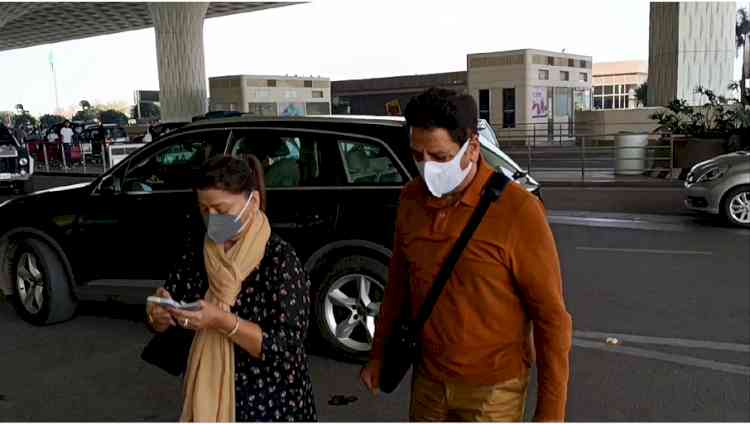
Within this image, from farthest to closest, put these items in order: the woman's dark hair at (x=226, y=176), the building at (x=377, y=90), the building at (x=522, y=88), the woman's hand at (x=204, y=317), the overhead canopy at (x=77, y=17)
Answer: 1. the building at (x=377, y=90)
2. the overhead canopy at (x=77, y=17)
3. the building at (x=522, y=88)
4. the woman's dark hair at (x=226, y=176)
5. the woman's hand at (x=204, y=317)

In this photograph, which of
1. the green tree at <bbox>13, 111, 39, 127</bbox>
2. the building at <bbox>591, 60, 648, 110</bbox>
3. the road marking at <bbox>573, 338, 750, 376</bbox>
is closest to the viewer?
the road marking at <bbox>573, 338, 750, 376</bbox>

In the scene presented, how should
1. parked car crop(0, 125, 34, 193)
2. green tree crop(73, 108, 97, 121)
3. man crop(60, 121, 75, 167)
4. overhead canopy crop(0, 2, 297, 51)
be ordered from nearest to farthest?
1. parked car crop(0, 125, 34, 193)
2. man crop(60, 121, 75, 167)
3. overhead canopy crop(0, 2, 297, 51)
4. green tree crop(73, 108, 97, 121)

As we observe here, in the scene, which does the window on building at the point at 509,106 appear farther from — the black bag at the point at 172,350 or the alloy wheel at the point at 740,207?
the black bag at the point at 172,350

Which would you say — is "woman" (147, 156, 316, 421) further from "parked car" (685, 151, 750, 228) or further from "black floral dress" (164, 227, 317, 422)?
"parked car" (685, 151, 750, 228)

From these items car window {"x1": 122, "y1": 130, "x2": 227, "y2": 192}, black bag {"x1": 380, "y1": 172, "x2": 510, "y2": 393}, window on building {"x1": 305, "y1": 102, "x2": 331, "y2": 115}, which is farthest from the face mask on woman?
window on building {"x1": 305, "y1": 102, "x2": 331, "y2": 115}

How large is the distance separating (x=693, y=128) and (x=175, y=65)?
2615 centimetres

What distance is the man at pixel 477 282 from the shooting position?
2131mm

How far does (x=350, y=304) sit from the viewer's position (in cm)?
526

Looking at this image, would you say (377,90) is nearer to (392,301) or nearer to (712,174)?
(712,174)

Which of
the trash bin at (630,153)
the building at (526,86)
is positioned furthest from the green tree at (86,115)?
the trash bin at (630,153)

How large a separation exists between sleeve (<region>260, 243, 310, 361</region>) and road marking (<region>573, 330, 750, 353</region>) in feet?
12.5

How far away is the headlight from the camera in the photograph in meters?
11.0

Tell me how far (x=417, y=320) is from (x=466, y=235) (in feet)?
1.14

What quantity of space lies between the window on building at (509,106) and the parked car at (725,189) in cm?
1740
